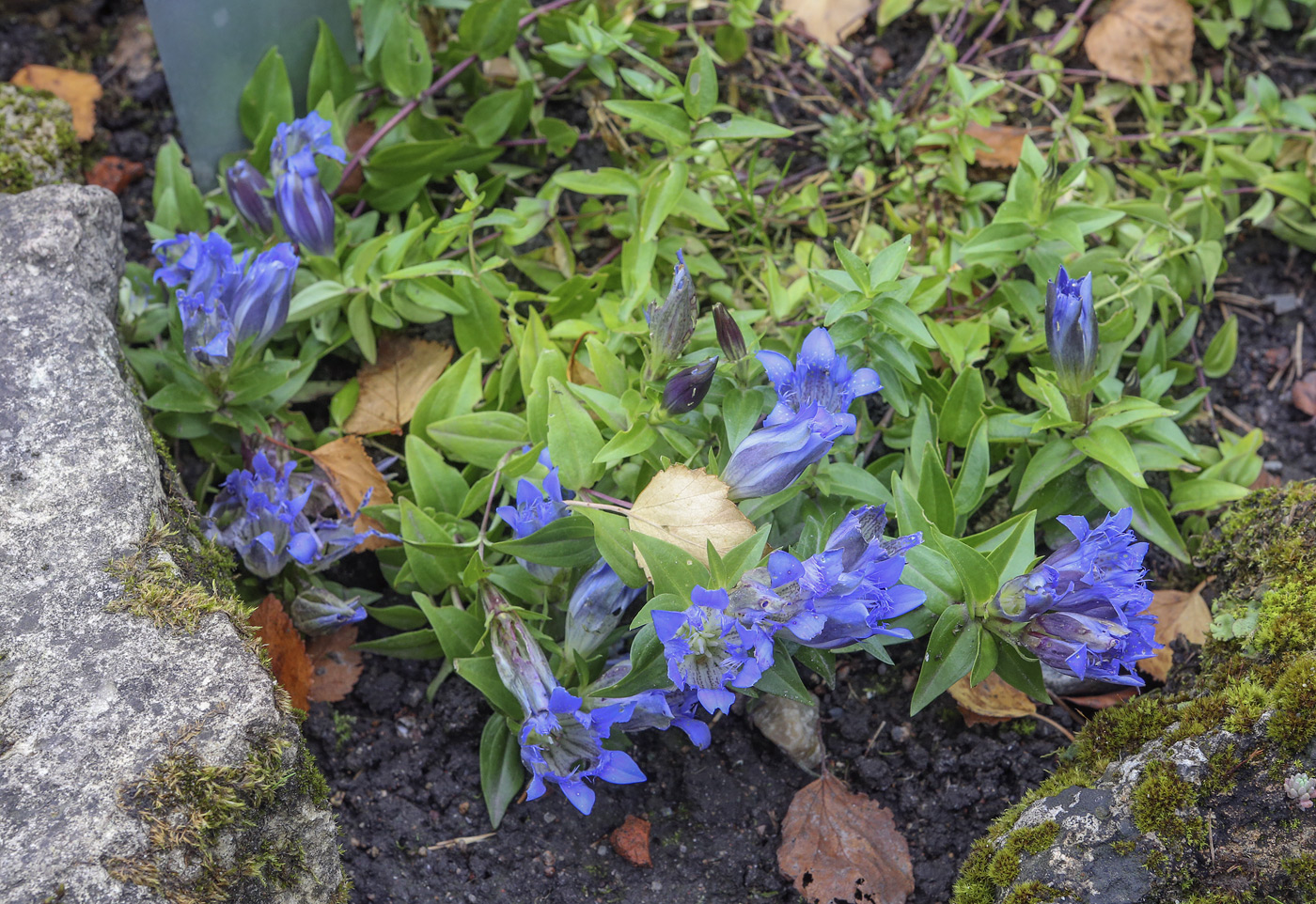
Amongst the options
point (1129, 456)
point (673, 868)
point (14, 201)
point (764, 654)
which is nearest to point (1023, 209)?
point (1129, 456)

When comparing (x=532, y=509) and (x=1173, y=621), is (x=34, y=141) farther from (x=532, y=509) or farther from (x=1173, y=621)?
(x=1173, y=621)

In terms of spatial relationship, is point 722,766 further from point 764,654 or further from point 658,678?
point 764,654

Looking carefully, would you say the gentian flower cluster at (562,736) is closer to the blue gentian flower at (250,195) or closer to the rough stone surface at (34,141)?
the blue gentian flower at (250,195)

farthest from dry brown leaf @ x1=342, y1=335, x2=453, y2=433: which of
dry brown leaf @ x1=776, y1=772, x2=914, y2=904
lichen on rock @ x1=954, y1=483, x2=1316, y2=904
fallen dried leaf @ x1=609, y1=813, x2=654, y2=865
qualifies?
lichen on rock @ x1=954, y1=483, x2=1316, y2=904

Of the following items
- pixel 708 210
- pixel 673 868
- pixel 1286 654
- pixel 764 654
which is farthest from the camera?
pixel 708 210

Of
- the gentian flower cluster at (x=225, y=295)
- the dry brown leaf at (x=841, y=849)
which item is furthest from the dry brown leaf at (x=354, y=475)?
Answer: the dry brown leaf at (x=841, y=849)

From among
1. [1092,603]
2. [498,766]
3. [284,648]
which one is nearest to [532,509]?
[498,766]

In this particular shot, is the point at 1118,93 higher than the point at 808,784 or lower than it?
higher
